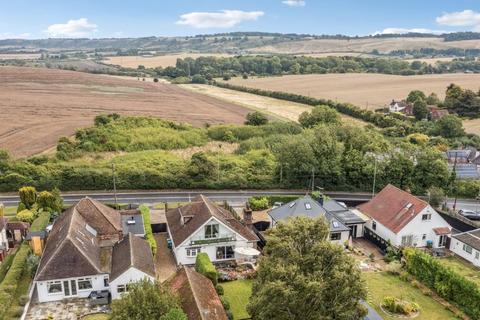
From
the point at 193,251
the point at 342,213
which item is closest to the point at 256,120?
the point at 342,213

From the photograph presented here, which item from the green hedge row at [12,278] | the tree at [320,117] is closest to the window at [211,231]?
the green hedge row at [12,278]

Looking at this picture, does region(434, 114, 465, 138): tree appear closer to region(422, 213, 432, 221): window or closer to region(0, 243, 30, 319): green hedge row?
region(422, 213, 432, 221): window

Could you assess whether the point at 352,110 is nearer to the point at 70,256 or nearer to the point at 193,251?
the point at 193,251

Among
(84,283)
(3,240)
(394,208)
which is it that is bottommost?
(84,283)

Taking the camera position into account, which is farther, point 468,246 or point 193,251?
point 468,246

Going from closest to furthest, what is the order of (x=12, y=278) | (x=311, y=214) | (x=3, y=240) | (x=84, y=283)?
(x=84, y=283) < (x=12, y=278) < (x=3, y=240) < (x=311, y=214)

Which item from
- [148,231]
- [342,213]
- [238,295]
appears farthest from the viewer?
[342,213]

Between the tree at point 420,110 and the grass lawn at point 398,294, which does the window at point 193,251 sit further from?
the tree at point 420,110

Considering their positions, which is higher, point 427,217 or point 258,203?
point 427,217
